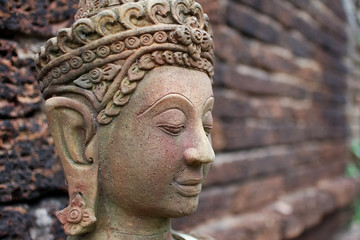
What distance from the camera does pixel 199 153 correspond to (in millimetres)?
1149

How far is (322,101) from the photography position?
4223 mm

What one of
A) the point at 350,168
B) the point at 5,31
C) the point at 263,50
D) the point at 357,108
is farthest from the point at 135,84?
the point at 357,108

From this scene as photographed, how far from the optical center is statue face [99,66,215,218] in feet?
3.75

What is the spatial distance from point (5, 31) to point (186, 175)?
95 centimetres

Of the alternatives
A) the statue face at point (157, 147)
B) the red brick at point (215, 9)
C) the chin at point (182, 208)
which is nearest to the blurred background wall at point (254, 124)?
the red brick at point (215, 9)

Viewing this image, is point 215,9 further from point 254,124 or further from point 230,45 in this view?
Result: point 254,124

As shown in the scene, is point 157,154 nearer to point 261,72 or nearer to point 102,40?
point 102,40

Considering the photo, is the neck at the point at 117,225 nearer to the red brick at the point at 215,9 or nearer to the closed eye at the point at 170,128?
the closed eye at the point at 170,128

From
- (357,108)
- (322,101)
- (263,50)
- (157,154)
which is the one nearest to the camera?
(157,154)

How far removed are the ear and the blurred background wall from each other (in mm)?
491

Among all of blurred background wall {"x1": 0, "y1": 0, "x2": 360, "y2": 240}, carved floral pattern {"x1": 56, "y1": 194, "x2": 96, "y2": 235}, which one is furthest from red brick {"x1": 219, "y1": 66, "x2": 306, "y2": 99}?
carved floral pattern {"x1": 56, "y1": 194, "x2": 96, "y2": 235}

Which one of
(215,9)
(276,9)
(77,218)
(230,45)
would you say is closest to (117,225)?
(77,218)

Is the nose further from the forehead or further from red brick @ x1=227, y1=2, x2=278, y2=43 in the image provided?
red brick @ x1=227, y1=2, x2=278, y2=43

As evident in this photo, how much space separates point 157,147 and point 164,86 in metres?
0.16
